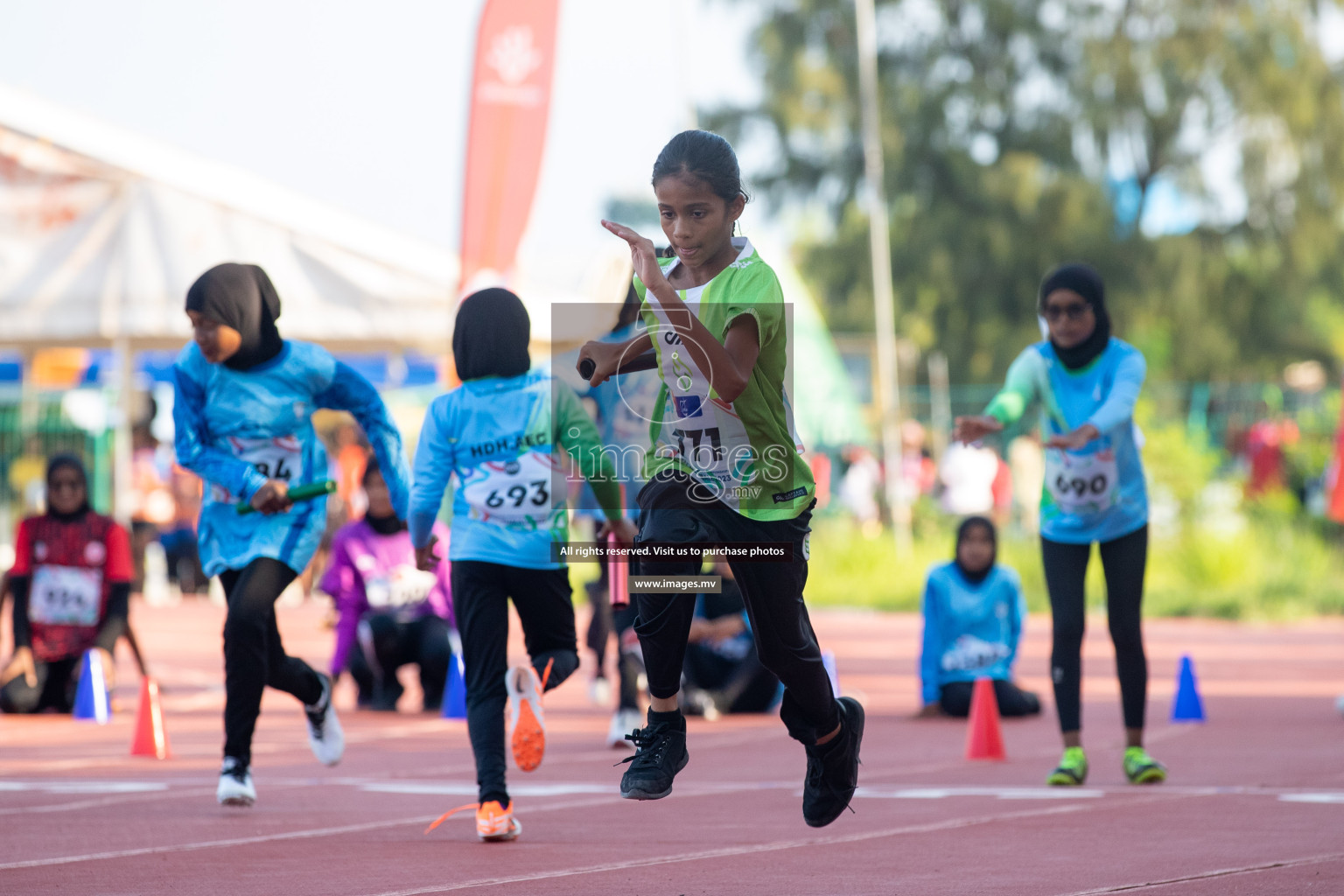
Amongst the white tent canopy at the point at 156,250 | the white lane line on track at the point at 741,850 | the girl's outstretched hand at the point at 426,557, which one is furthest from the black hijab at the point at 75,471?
the white lane line on track at the point at 741,850

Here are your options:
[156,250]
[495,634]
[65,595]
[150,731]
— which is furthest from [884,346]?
[495,634]

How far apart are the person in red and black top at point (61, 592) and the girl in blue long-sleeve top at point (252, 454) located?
3785 mm

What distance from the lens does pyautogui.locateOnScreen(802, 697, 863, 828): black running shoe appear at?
5055mm

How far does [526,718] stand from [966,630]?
4967 mm

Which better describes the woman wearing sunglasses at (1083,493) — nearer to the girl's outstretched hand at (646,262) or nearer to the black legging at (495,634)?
the black legging at (495,634)

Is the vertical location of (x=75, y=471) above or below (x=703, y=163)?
below

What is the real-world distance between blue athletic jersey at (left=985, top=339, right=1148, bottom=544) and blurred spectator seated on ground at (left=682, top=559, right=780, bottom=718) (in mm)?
3064

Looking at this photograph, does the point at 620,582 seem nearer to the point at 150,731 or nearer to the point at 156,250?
the point at 150,731

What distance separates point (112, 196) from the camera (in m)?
16.5

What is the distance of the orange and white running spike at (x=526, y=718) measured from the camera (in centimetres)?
579

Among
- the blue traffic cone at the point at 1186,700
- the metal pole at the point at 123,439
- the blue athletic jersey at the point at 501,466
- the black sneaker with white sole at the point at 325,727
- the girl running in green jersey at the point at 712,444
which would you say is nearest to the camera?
the girl running in green jersey at the point at 712,444

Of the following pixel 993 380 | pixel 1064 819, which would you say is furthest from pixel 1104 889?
pixel 993 380

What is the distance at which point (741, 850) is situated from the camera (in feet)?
18.6

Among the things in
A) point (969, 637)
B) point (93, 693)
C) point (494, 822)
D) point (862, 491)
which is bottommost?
point (494, 822)
